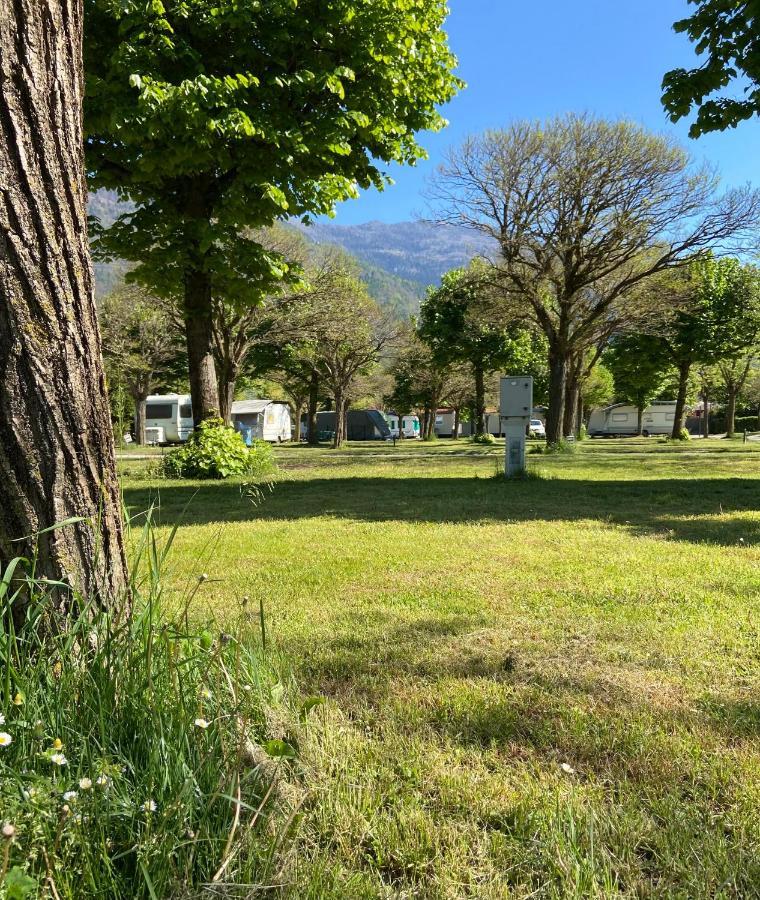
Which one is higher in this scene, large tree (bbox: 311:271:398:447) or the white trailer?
large tree (bbox: 311:271:398:447)

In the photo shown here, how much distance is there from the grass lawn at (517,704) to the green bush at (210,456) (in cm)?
568

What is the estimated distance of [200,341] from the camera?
10.8 meters

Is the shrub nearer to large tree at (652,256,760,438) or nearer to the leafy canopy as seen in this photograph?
the leafy canopy

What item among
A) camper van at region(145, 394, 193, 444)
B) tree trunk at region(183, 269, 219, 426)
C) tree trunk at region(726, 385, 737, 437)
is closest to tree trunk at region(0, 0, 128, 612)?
tree trunk at region(183, 269, 219, 426)

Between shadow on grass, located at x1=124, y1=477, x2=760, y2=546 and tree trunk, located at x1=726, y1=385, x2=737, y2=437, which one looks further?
tree trunk, located at x1=726, y1=385, x2=737, y2=437

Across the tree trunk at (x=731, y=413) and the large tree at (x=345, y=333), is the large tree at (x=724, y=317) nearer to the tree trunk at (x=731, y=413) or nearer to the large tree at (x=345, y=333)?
the tree trunk at (x=731, y=413)

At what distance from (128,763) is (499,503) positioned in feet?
21.4

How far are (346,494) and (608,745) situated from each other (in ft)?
22.9

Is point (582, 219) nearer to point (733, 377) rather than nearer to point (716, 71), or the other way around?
point (716, 71)

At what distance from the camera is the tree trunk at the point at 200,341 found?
10.5 meters

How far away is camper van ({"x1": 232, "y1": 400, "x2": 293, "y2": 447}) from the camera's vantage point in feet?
139

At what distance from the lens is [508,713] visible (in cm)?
210

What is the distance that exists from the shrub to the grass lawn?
0.19 m

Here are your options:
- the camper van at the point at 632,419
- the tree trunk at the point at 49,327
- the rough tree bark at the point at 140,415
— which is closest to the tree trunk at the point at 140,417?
the rough tree bark at the point at 140,415
